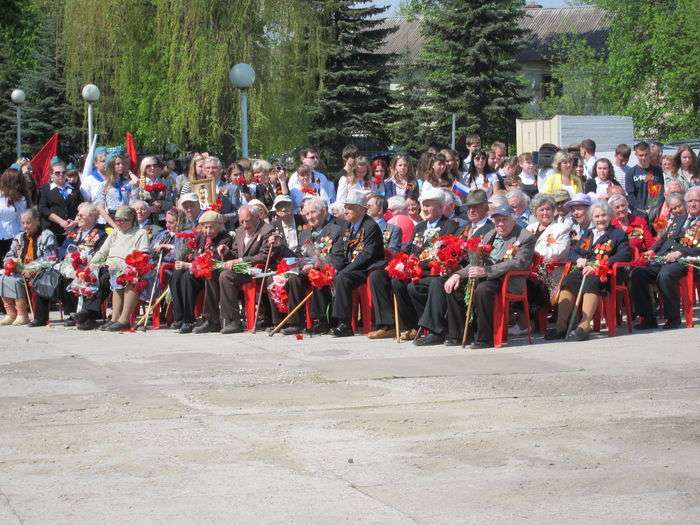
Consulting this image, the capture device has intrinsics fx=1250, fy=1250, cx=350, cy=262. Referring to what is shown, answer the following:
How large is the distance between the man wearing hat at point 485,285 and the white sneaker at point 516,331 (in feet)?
3.24

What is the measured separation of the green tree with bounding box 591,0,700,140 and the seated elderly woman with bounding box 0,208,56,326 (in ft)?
133

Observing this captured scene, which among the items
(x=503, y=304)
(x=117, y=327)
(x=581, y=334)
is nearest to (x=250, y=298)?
(x=117, y=327)

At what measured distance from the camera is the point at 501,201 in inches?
484

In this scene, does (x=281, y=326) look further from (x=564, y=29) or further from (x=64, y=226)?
(x=564, y=29)

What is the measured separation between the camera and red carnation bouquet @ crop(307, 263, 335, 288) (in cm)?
1326

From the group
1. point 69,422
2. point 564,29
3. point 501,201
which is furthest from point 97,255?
point 564,29

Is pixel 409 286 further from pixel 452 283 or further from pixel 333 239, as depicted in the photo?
pixel 333 239

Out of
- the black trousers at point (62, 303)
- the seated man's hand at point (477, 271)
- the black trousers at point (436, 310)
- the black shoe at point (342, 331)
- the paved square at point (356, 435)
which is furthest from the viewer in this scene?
the black trousers at point (62, 303)

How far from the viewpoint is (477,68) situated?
46156mm

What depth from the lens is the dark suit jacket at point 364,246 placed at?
13227 millimetres

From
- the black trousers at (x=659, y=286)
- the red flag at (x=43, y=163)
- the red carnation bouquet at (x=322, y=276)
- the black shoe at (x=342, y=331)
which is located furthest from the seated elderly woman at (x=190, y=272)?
the red flag at (x=43, y=163)

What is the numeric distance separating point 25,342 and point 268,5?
26.7 metres

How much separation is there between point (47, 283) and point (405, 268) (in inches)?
194

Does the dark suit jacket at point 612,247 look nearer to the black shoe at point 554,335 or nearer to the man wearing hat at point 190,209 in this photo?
the black shoe at point 554,335
